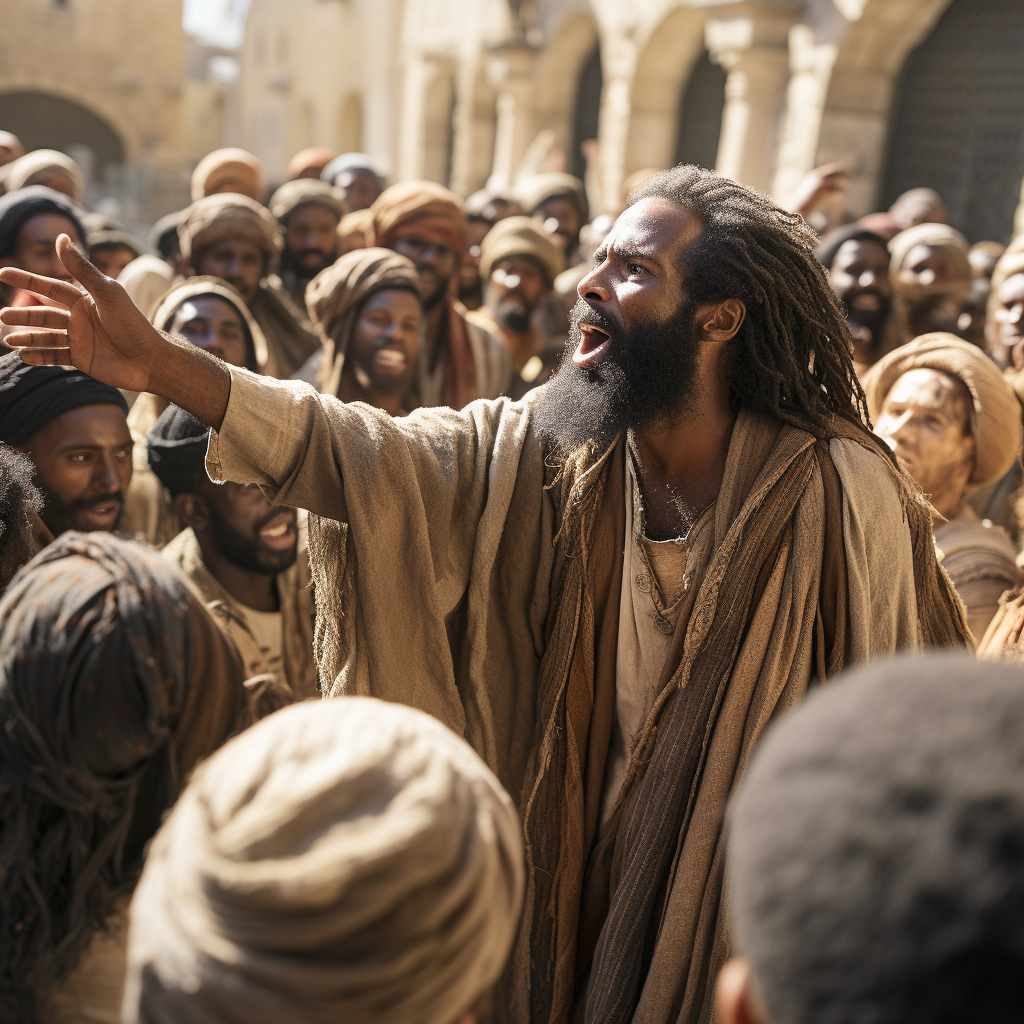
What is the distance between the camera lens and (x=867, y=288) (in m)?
5.33

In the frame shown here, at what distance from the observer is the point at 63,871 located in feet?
3.99

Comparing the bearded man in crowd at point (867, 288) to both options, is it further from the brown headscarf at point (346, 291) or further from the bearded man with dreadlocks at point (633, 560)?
the bearded man with dreadlocks at point (633, 560)

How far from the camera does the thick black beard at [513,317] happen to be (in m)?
6.12

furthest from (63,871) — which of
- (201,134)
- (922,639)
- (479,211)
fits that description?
(201,134)

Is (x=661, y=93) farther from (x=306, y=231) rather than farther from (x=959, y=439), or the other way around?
(x=959, y=439)

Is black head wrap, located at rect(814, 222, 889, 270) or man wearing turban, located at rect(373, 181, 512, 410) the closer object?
man wearing turban, located at rect(373, 181, 512, 410)

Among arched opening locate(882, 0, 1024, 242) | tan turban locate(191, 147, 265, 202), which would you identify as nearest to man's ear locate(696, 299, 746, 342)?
tan turban locate(191, 147, 265, 202)

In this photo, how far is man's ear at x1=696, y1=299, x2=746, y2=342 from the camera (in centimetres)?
246

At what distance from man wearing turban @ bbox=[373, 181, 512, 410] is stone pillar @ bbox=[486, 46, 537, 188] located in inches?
375

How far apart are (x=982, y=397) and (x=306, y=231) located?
4338mm

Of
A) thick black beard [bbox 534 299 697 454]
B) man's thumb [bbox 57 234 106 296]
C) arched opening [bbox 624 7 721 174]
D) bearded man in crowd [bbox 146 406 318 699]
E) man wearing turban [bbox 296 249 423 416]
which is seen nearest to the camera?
man's thumb [bbox 57 234 106 296]

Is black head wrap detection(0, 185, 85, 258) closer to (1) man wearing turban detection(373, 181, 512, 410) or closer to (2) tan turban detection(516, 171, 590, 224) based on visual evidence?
(1) man wearing turban detection(373, 181, 512, 410)

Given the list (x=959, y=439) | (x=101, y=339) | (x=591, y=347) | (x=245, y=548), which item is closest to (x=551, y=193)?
(x=959, y=439)

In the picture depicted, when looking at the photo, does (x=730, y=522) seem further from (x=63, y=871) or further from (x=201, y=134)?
(x=201, y=134)
